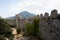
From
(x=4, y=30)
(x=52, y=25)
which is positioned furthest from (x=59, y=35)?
(x=4, y=30)

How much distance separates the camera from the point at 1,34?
531 inches

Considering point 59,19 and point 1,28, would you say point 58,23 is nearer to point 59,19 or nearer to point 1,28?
point 59,19

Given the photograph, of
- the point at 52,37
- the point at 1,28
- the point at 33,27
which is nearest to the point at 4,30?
the point at 1,28

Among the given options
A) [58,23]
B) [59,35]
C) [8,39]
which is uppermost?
[58,23]

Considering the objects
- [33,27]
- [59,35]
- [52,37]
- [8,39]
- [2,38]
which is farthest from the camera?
[33,27]

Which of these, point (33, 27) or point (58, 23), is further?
point (33, 27)

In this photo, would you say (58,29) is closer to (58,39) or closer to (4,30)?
(58,39)

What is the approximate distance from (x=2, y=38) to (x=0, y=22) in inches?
81.5

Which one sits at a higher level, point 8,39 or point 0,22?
point 0,22

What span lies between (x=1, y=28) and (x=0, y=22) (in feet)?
2.47

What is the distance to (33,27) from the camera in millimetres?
15109

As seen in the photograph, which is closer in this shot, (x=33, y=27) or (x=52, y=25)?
(x=52, y=25)

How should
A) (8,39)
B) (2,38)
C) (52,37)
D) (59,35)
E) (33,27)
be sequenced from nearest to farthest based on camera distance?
(59,35), (52,37), (2,38), (8,39), (33,27)

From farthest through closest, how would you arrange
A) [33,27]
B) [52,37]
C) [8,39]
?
[33,27]
[8,39]
[52,37]
